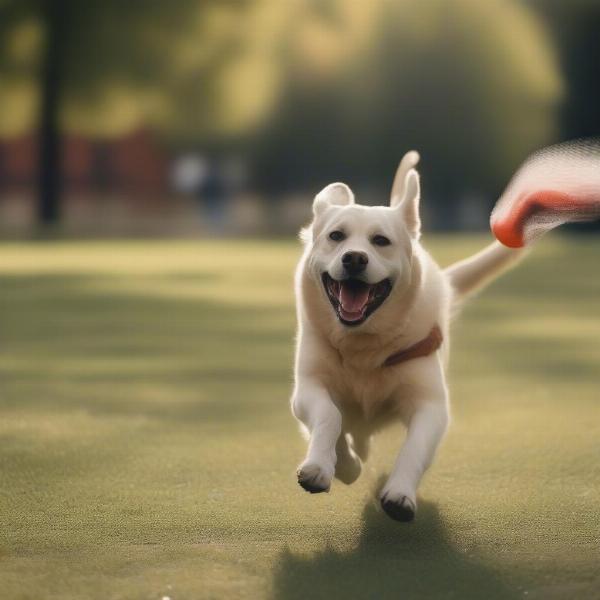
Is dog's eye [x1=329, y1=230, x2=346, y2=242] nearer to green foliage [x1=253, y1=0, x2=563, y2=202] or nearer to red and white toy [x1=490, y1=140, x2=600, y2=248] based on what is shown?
red and white toy [x1=490, y1=140, x2=600, y2=248]

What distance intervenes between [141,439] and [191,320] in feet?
17.4

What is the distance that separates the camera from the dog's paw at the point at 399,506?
366cm

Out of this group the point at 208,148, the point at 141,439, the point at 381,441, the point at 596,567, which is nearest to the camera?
the point at 596,567

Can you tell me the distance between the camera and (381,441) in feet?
16.5

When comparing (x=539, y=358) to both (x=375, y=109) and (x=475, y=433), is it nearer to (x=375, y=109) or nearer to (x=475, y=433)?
(x=475, y=433)

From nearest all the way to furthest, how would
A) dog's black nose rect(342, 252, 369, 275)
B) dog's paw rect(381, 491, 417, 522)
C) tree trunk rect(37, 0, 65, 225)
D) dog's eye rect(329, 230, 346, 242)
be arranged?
dog's paw rect(381, 491, 417, 522)
dog's black nose rect(342, 252, 369, 275)
dog's eye rect(329, 230, 346, 242)
tree trunk rect(37, 0, 65, 225)

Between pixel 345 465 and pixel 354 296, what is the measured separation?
0.62 meters

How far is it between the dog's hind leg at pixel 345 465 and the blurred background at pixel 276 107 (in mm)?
27189

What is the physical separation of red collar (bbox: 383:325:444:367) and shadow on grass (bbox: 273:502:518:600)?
64 cm

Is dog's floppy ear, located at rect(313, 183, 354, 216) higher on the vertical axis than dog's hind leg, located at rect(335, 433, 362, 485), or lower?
higher

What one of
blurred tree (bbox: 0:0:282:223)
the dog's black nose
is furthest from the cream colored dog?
blurred tree (bbox: 0:0:282:223)

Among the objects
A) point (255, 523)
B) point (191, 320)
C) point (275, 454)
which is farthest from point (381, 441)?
point (191, 320)

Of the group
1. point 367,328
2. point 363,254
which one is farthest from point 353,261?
point 367,328

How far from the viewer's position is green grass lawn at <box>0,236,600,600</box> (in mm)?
3457
